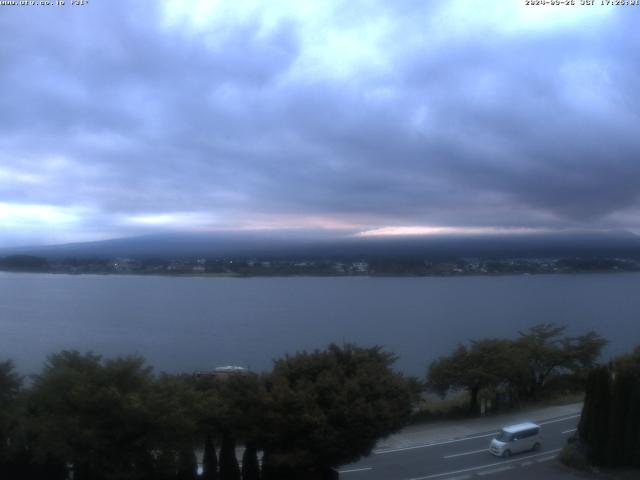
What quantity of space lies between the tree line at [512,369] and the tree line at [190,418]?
1127cm

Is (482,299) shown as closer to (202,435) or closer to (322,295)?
(322,295)

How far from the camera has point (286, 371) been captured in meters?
13.3

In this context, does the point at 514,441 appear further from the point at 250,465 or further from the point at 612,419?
the point at 250,465

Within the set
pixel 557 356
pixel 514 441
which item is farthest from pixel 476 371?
pixel 514 441

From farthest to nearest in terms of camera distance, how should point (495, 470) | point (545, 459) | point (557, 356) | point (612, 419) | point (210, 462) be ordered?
point (557, 356)
point (545, 459)
point (495, 470)
point (612, 419)
point (210, 462)

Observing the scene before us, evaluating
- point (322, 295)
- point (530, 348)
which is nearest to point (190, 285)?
point (322, 295)

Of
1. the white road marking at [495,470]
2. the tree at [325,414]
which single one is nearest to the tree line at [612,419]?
the white road marking at [495,470]

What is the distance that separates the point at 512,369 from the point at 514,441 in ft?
28.5

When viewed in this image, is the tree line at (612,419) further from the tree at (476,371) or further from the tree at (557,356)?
the tree at (557,356)

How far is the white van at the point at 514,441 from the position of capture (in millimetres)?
16047

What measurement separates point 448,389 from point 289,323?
2725 centimetres

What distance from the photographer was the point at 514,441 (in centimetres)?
1619

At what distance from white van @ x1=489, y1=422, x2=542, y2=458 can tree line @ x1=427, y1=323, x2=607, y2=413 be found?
6532mm

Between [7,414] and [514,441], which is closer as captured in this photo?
[7,414]
